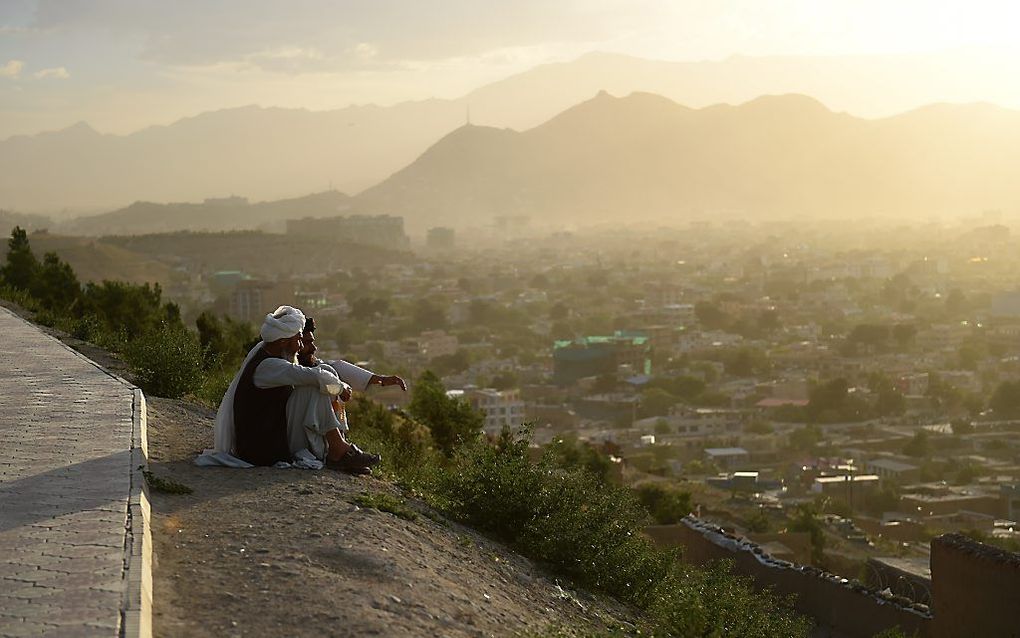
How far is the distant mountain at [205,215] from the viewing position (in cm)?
11400

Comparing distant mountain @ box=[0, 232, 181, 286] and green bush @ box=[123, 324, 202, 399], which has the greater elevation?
green bush @ box=[123, 324, 202, 399]

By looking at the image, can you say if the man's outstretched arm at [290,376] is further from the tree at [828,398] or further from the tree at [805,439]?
the tree at [828,398]

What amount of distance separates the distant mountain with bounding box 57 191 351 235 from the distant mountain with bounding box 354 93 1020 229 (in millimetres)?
20509

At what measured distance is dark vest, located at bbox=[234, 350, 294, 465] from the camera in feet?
19.3

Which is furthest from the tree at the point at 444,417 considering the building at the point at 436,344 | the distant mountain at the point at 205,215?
the distant mountain at the point at 205,215

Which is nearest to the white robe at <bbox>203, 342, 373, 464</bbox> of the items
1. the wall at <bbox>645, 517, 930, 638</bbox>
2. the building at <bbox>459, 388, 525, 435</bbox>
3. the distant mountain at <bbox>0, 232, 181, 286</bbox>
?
the wall at <bbox>645, 517, 930, 638</bbox>

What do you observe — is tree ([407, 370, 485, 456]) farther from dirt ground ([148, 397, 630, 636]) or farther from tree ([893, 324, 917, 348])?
tree ([893, 324, 917, 348])

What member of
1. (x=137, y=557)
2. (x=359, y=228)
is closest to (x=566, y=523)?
(x=137, y=557)

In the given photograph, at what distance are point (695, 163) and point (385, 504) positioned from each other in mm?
184322

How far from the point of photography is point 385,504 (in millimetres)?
5668

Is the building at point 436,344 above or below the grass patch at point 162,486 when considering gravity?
below

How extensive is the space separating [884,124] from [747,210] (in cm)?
2550

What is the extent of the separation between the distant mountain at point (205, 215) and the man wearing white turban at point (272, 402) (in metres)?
98.8

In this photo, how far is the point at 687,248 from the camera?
11181cm
